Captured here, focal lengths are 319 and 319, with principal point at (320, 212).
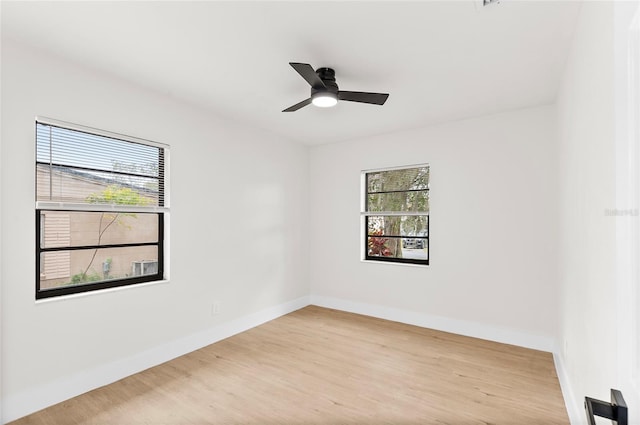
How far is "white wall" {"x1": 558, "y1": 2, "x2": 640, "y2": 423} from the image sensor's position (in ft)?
3.89

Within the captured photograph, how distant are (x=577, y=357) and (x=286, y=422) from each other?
1.92 meters

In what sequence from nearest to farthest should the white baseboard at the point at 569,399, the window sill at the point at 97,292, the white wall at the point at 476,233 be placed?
1. the white baseboard at the point at 569,399
2. the window sill at the point at 97,292
3. the white wall at the point at 476,233

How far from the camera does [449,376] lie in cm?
278

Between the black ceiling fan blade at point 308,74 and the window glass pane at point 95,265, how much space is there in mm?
2165

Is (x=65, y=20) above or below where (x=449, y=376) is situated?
above

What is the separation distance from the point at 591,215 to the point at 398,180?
9.47 feet

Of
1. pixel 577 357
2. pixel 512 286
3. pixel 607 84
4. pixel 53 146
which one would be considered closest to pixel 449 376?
pixel 577 357

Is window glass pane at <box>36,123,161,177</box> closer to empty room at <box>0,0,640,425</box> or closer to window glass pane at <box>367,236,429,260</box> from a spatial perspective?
empty room at <box>0,0,640,425</box>

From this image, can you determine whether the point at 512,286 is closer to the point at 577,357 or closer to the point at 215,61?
the point at 577,357

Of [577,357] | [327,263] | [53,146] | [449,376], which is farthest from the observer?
[327,263]

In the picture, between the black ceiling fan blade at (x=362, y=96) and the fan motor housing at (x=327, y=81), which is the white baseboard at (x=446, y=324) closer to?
the black ceiling fan blade at (x=362, y=96)

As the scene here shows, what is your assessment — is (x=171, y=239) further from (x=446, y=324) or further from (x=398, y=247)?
(x=446, y=324)

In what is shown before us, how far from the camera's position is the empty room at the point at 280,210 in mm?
1812

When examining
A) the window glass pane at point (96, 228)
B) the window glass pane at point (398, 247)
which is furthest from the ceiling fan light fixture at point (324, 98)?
the window glass pane at point (398, 247)
